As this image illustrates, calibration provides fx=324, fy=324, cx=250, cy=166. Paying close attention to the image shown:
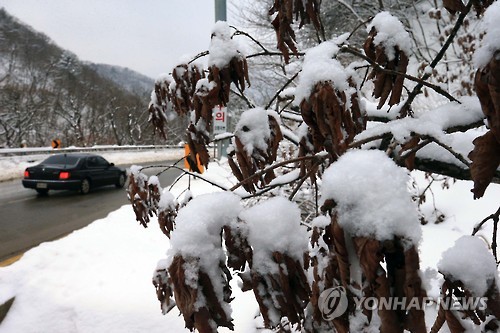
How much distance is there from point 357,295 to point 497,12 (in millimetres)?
637

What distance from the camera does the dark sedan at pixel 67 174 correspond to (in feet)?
35.4

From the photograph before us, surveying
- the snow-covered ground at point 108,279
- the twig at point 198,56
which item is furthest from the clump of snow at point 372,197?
the snow-covered ground at point 108,279

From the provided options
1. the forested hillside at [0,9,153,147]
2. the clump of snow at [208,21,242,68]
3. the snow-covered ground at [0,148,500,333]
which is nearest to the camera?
the clump of snow at [208,21,242,68]

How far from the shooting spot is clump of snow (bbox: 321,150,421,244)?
60 centimetres

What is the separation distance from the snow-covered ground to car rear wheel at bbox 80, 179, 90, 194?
549 centimetres

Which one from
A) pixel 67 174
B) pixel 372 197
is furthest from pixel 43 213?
pixel 372 197

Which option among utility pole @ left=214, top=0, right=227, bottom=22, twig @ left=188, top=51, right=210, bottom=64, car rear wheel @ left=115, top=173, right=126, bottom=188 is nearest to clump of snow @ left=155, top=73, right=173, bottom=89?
twig @ left=188, top=51, right=210, bottom=64

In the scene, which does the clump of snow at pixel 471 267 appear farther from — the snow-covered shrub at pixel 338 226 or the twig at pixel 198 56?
the twig at pixel 198 56

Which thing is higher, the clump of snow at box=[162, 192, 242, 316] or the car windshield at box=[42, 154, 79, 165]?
the clump of snow at box=[162, 192, 242, 316]

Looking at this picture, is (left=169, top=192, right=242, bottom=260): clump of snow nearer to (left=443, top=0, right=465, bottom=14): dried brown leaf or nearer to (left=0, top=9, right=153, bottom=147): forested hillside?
(left=443, top=0, right=465, bottom=14): dried brown leaf

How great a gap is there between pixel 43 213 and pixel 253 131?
911 centimetres

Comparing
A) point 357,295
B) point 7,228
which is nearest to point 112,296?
point 357,295

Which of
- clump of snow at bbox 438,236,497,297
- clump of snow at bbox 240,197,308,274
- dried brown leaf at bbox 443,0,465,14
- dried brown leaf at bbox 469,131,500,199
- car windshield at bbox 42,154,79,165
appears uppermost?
dried brown leaf at bbox 443,0,465,14

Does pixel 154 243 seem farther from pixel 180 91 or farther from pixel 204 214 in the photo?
pixel 204 214
